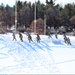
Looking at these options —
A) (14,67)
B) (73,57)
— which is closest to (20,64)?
(14,67)

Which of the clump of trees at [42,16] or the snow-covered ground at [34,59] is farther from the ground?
the clump of trees at [42,16]

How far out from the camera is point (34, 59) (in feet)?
21.2

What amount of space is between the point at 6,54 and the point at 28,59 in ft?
2.41

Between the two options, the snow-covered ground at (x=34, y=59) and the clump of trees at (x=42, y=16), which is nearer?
the snow-covered ground at (x=34, y=59)

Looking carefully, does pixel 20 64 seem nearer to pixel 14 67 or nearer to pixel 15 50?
pixel 14 67

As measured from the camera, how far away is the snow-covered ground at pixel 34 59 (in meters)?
5.54

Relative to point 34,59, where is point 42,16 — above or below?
above

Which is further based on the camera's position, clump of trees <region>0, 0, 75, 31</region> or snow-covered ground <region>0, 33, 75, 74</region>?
clump of trees <region>0, 0, 75, 31</region>

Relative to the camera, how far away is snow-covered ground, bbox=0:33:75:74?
5.54m

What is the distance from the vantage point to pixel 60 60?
6.62m

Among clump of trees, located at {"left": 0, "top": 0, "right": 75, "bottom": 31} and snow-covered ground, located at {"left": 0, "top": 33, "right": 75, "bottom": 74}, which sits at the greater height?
clump of trees, located at {"left": 0, "top": 0, "right": 75, "bottom": 31}

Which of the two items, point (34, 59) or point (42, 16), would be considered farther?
point (42, 16)

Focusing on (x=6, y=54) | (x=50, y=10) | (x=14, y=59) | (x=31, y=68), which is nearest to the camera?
(x=31, y=68)

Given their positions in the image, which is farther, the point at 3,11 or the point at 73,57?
the point at 3,11
